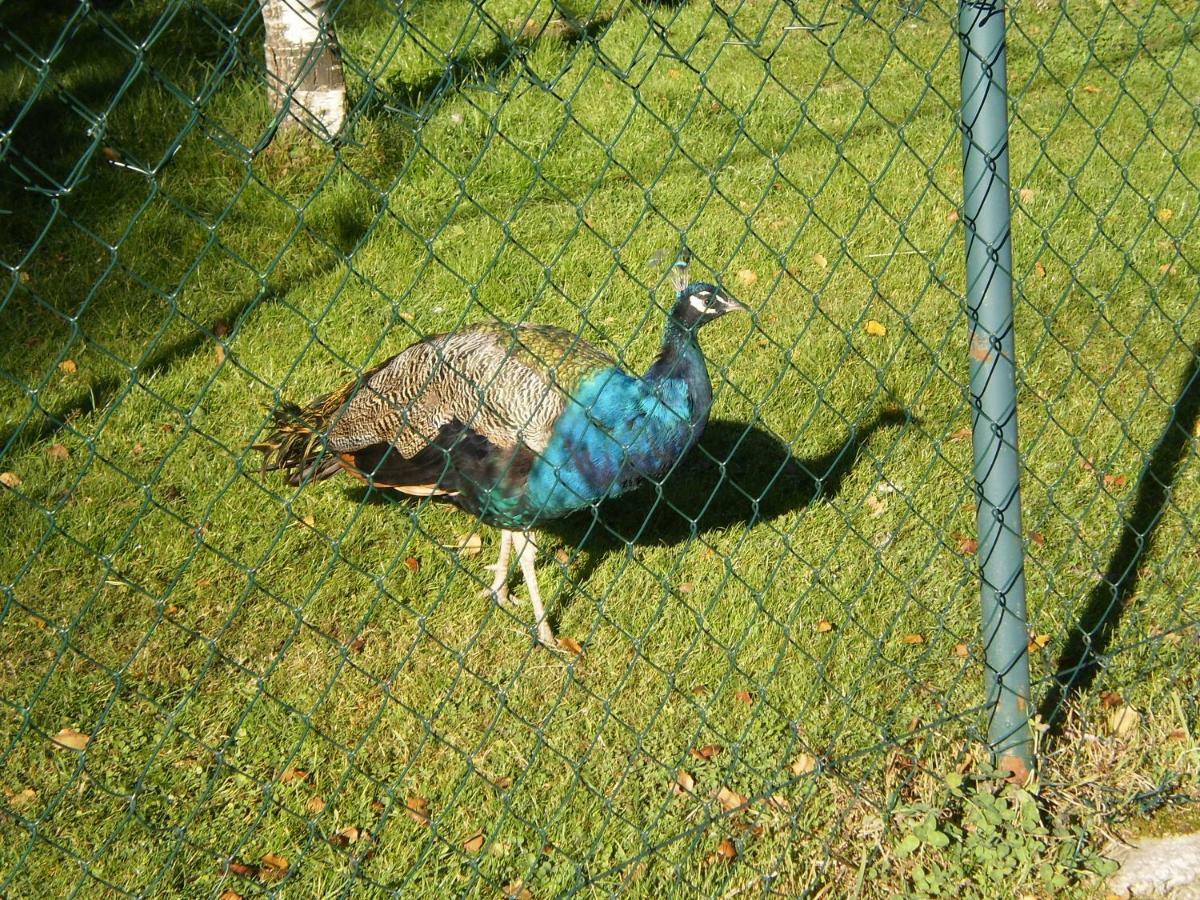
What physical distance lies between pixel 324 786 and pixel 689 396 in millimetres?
1537

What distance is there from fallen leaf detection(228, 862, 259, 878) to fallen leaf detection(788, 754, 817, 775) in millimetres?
1356

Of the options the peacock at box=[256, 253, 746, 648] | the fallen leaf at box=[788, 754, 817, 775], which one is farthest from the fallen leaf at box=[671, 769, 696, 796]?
the peacock at box=[256, 253, 746, 648]

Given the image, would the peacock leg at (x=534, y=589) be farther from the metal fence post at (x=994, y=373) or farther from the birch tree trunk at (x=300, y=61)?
the birch tree trunk at (x=300, y=61)

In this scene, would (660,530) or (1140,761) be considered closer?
(1140,761)

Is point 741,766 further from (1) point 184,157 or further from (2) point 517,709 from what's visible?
(1) point 184,157

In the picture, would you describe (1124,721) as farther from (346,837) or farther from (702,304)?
(346,837)

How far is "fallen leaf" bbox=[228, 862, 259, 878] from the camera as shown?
9.84 feet

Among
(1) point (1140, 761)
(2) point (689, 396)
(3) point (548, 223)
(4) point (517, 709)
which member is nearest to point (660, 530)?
(2) point (689, 396)

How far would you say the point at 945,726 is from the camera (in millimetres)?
3111

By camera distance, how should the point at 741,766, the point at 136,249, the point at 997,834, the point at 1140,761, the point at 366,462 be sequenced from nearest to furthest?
the point at 997,834
the point at 1140,761
the point at 741,766
the point at 366,462
the point at 136,249

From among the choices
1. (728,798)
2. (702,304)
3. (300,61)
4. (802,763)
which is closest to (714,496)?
(702,304)

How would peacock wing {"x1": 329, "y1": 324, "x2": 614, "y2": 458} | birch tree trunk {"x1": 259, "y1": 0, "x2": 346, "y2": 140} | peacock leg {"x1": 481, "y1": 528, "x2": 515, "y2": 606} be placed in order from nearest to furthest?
peacock wing {"x1": 329, "y1": 324, "x2": 614, "y2": 458} < peacock leg {"x1": 481, "y1": 528, "x2": 515, "y2": 606} < birch tree trunk {"x1": 259, "y1": 0, "x2": 346, "y2": 140}

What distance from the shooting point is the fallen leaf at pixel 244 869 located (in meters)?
3.00

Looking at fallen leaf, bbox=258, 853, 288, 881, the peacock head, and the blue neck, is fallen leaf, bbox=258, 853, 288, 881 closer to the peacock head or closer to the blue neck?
the blue neck
